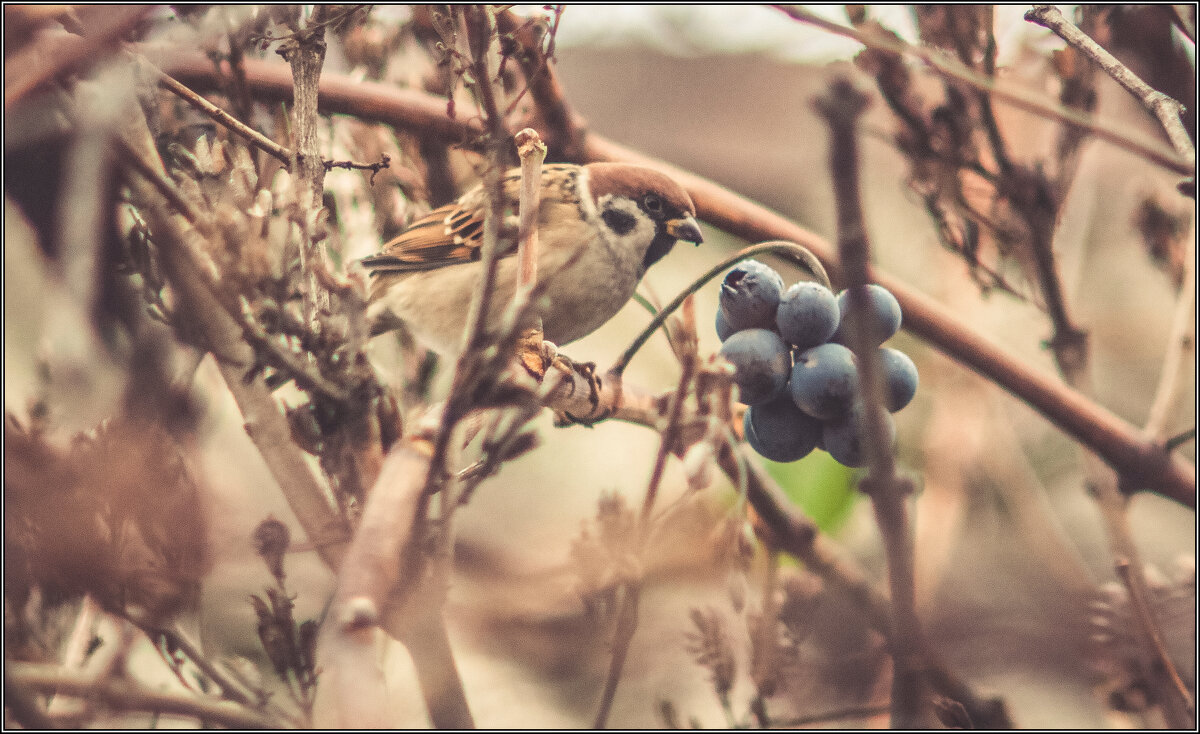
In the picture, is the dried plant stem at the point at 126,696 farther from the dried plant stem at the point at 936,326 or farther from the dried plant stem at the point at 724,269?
the dried plant stem at the point at 936,326

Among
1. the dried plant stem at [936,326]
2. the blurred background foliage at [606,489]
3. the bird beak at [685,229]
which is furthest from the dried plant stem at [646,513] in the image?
the bird beak at [685,229]

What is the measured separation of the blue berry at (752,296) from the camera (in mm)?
1179

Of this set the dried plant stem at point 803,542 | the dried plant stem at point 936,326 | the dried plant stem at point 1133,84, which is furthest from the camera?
the dried plant stem at point 936,326

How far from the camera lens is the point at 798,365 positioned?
113 centimetres

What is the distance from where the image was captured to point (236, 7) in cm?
80

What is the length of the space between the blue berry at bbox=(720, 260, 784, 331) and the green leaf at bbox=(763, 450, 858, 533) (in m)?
1.41

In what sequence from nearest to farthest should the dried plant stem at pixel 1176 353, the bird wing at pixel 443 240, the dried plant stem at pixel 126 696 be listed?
the dried plant stem at pixel 126 696, the dried plant stem at pixel 1176 353, the bird wing at pixel 443 240

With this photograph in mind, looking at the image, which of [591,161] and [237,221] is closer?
[237,221]

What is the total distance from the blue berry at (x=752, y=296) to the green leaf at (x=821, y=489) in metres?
1.41

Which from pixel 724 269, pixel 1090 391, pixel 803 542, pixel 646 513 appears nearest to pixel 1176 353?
pixel 1090 391

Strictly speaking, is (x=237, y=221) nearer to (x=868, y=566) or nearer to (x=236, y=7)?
(x=236, y=7)

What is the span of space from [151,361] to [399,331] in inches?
32.5

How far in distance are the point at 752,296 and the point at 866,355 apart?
23.3 inches

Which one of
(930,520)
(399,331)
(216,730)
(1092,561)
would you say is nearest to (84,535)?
(216,730)
